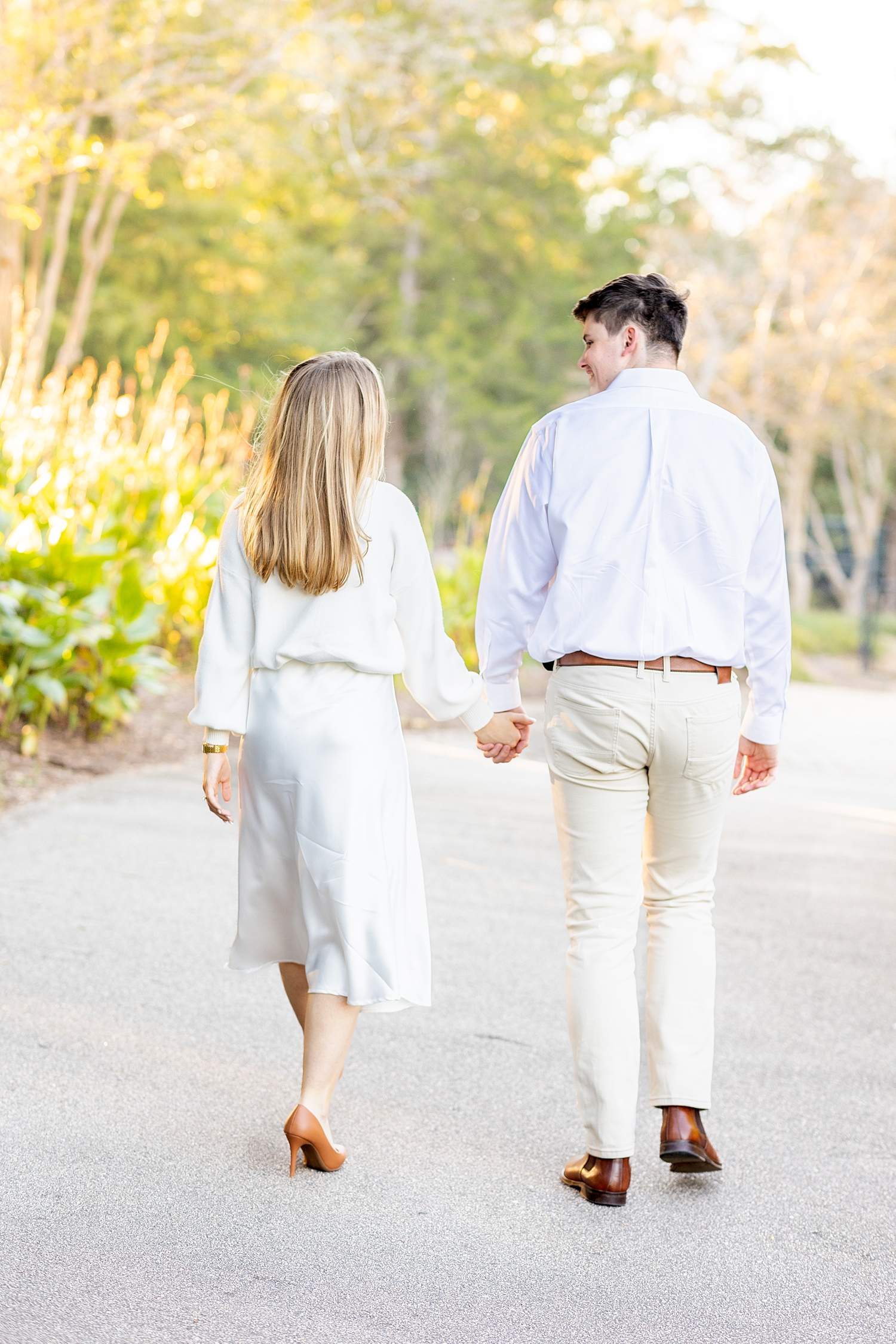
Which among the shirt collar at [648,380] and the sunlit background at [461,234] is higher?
the sunlit background at [461,234]

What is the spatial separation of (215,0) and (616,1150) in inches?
490

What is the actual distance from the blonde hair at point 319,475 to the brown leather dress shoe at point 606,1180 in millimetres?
1379

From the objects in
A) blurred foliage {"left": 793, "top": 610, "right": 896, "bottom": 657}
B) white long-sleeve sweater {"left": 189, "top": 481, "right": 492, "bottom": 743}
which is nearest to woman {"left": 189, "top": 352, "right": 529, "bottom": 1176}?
white long-sleeve sweater {"left": 189, "top": 481, "right": 492, "bottom": 743}

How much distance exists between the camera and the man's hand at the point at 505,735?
3.04 meters

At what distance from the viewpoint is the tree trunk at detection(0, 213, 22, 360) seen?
1318 centimetres

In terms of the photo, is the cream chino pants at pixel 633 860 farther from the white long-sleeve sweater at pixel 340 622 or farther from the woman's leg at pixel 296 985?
the woman's leg at pixel 296 985

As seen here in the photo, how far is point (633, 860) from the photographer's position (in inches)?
114

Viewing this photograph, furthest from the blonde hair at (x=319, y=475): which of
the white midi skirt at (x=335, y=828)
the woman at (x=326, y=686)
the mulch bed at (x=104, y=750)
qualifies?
the mulch bed at (x=104, y=750)

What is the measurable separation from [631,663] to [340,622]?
631mm

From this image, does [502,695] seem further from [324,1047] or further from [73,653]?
[73,653]

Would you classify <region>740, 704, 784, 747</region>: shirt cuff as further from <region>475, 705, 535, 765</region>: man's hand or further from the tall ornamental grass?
the tall ornamental grass

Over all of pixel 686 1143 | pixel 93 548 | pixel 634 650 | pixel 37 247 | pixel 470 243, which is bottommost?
pixel 686 1143

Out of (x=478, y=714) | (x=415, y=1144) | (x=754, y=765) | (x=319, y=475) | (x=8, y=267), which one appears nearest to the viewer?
(x=319, y=475)

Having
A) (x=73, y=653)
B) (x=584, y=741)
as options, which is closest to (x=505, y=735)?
(x=584, y=741)
